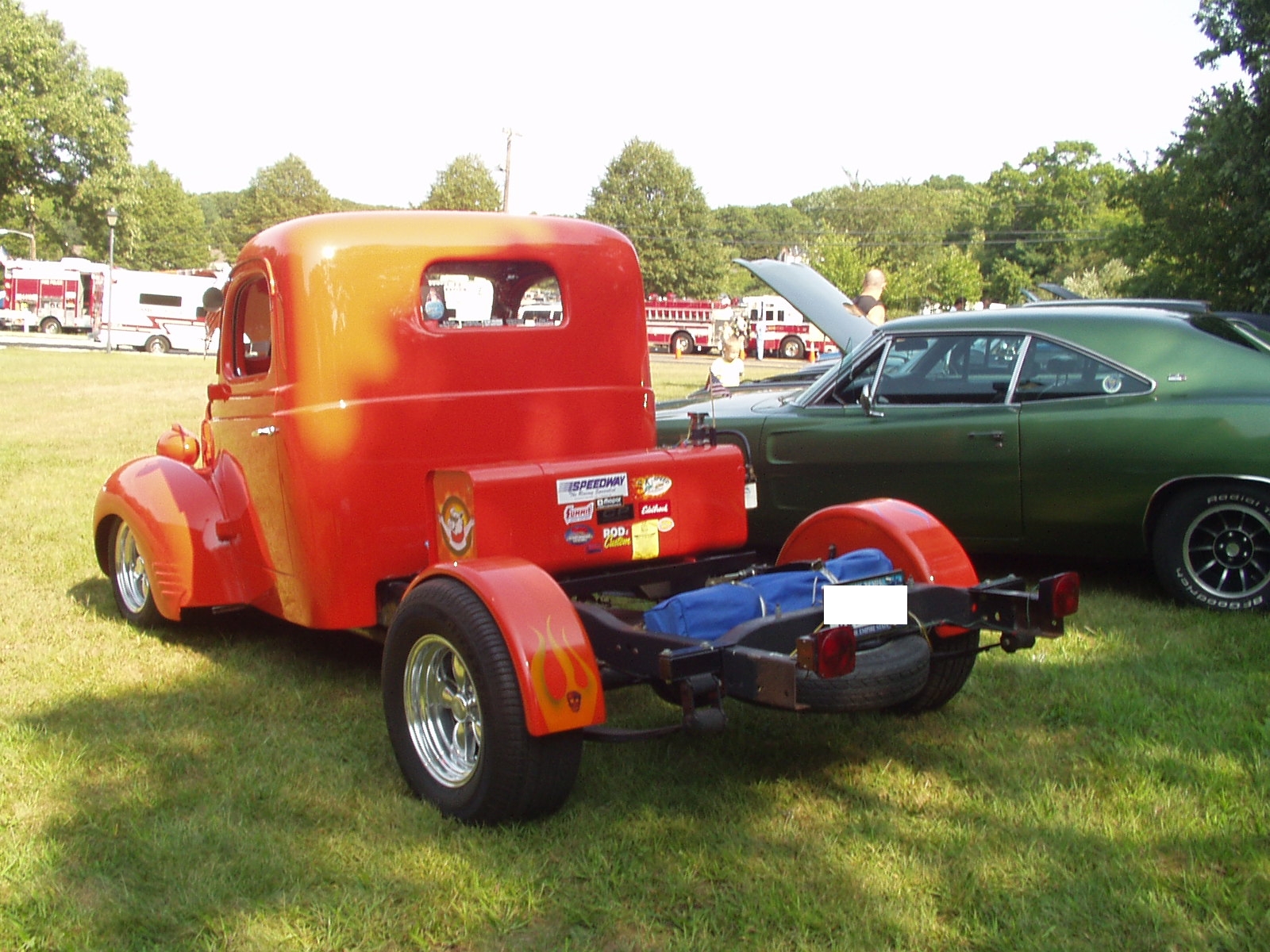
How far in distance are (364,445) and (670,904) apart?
2.21m

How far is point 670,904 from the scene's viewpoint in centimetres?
329

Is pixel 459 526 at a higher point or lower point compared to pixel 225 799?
higher

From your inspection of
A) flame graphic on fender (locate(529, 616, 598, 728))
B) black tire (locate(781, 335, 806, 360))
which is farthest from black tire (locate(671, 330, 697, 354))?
flame graphic on fender (locate(529, 616, 598, 728))

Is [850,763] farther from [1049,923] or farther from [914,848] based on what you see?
[1049,923]

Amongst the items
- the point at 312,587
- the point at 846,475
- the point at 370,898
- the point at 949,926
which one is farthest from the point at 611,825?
the point at 846,475

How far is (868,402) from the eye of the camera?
688 centimetres

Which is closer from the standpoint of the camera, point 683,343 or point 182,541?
point 182,541

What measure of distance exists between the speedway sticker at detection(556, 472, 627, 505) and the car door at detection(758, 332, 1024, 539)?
103 inches

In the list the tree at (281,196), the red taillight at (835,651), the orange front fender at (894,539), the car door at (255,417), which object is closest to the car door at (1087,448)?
the orange front fender at (894,539)

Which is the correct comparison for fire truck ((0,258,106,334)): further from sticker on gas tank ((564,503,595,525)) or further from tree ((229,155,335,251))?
sticker on gas tank ((564,503,595,525))

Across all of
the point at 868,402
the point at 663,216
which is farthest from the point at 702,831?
the point at 663,216

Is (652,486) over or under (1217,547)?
over

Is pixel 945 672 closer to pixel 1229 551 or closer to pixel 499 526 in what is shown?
pixel 499 526

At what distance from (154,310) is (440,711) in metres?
42.5
